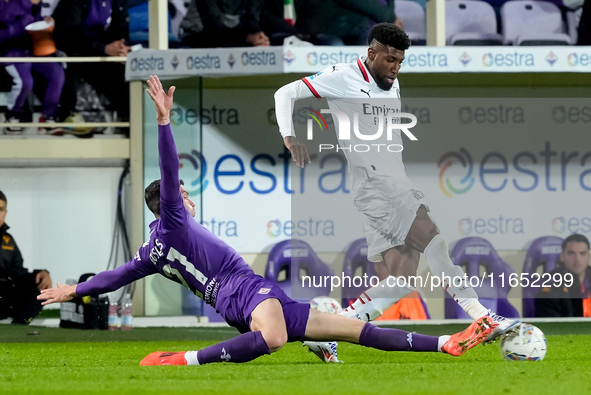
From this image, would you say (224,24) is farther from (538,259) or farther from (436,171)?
(538,259)

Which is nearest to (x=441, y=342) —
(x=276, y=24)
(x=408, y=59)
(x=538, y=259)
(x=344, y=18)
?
(x=408, y=59)

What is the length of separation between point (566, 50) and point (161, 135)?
7.03 meters

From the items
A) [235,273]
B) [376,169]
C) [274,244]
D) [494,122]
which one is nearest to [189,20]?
[274,244]

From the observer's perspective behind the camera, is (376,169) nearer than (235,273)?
No

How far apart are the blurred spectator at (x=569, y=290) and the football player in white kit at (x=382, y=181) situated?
4433 mm

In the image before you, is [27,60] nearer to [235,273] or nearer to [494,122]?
[494,122]

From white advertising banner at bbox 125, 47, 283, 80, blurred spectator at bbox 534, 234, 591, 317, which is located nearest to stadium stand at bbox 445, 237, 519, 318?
blurred spectator at bbox 534, 234, 591, 317

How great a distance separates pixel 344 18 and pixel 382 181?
16.8ft

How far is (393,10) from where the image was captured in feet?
42.8

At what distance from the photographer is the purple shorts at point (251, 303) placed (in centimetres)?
623

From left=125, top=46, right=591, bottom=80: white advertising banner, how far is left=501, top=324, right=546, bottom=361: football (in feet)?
18.4

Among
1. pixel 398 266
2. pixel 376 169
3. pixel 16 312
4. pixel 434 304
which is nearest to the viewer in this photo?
pixel 398 266

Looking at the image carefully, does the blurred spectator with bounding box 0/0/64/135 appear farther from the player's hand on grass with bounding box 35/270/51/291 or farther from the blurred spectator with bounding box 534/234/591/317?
the blurred spectator with bounding box 534/234/591/317

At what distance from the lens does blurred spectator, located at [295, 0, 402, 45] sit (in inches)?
505
